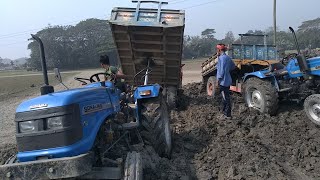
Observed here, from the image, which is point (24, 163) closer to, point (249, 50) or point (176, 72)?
point (176, 72)

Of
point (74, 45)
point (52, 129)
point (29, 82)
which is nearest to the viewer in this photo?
point (52, 129)

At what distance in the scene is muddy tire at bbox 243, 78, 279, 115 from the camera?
876 centimetres

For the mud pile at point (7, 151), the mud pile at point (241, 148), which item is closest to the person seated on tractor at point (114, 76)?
the mud pile at point (241, 148)

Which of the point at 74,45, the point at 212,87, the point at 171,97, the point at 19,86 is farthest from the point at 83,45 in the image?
the point at 171,97

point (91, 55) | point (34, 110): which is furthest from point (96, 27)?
point (34, 110)

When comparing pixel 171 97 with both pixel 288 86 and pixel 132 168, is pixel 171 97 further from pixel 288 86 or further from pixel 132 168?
pixel 132 168

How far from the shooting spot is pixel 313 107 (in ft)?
25.5

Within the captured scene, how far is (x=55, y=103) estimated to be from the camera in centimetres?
454

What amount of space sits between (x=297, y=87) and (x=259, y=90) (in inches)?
34.9

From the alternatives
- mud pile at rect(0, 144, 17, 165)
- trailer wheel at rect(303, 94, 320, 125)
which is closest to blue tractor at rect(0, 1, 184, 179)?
mud pile at rect(0, 144, 17, 165)

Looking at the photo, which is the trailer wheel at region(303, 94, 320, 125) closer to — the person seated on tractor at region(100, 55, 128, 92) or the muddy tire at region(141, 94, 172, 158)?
the muddy tire at region(141, 94, 172, 158)

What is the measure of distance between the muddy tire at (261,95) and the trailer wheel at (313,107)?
0.95 metres

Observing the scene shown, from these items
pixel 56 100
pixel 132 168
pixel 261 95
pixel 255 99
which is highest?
pixel 56 100

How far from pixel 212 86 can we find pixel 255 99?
3.37 metres
